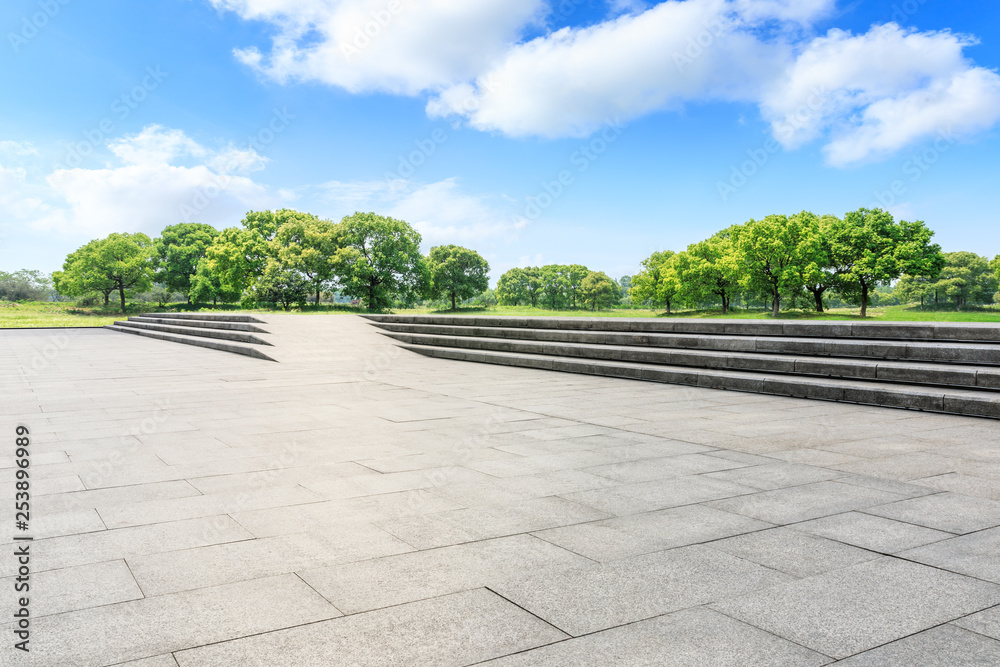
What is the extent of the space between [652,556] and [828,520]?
1.41 m

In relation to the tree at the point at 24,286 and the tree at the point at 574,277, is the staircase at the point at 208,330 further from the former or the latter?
the tree at the point at 574,277

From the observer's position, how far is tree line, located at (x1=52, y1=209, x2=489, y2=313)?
48.1 m

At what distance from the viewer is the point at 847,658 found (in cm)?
230

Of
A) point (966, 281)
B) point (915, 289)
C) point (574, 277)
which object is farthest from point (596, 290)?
point (966, 281)

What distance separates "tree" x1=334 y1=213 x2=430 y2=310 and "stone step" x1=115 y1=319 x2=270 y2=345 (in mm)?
23154

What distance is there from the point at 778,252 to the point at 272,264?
44.0 meters

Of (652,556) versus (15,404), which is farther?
(15,404)

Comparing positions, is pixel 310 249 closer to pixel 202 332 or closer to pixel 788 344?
pixel 202 332

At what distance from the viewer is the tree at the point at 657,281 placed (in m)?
65.1

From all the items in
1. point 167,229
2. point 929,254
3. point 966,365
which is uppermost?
point 167,229

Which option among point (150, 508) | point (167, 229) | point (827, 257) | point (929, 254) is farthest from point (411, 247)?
point (150, 508)

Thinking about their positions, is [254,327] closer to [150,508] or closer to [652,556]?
[150,508]

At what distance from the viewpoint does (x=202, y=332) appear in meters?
22.1

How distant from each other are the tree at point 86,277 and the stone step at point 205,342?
89.3ft
